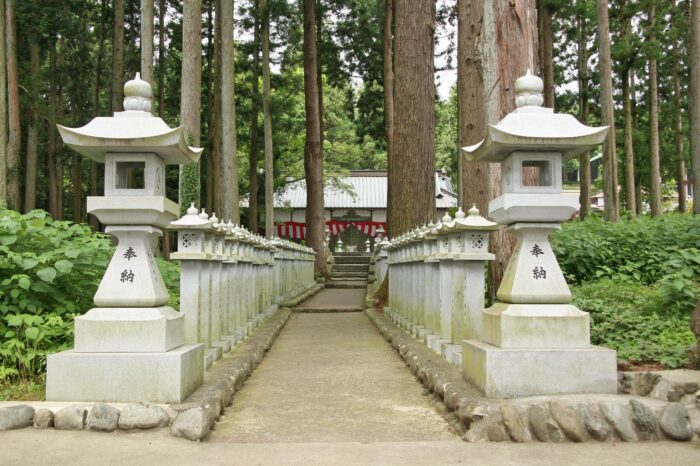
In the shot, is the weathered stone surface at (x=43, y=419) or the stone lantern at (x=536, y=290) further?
the stone lantern at (x=536, y=290)

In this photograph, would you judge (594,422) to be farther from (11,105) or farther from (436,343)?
(11,105)

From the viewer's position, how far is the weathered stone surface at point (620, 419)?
4645mm

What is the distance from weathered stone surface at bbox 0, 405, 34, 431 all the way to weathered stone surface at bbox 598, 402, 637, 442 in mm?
4038

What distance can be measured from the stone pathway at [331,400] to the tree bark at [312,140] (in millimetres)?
15620

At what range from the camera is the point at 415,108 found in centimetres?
1463

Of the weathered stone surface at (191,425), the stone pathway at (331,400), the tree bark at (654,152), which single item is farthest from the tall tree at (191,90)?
the tree bark at (654,152)

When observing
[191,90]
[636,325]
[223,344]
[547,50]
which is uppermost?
[547,50]

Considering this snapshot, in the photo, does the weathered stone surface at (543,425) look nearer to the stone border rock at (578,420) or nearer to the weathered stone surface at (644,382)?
the stone border rock at (578,420)

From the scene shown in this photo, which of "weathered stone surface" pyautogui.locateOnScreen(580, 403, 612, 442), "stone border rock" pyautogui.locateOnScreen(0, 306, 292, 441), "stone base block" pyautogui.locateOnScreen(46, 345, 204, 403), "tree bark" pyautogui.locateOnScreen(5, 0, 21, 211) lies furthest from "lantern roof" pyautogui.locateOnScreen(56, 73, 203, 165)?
"tree bark" pyautogui.locateOnScreen(5, 0, 21, 211)

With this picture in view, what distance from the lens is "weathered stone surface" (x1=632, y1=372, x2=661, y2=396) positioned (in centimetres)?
520

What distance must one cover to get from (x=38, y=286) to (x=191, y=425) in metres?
2.98

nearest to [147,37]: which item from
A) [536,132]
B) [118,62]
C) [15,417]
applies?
[118,62]

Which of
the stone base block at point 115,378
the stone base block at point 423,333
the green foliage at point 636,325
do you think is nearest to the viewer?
the stone base block at point 115,378

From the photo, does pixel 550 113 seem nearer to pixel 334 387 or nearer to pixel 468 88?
pixel 334 387
